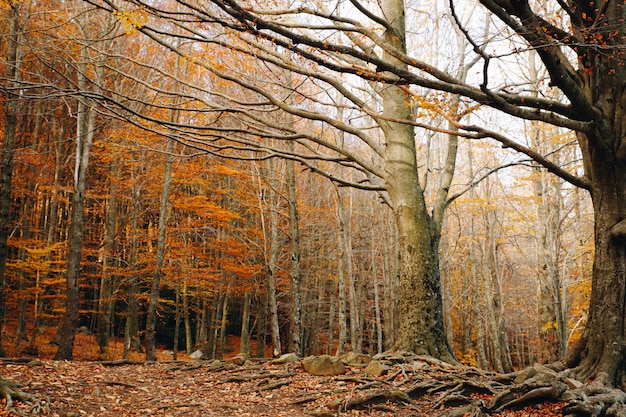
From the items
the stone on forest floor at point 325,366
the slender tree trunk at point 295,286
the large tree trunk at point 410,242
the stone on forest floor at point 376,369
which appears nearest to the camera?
the stone on forest floor at point 376,369

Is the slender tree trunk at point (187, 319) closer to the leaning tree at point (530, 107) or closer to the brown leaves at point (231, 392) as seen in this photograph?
the brown leaves at point (231, 392)

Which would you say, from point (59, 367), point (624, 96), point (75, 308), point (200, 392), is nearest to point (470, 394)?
point (200, 392)

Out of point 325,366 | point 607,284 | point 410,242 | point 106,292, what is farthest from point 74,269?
point 607,284

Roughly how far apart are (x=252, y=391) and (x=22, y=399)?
286 cm

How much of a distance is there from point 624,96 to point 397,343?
16.0 feet

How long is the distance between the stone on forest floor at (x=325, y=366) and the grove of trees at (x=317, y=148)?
3.84 ft

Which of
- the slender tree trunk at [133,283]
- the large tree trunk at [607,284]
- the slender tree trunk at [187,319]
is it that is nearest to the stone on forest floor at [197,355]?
the slender tree trunk at [187,319]

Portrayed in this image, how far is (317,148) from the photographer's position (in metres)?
13.8

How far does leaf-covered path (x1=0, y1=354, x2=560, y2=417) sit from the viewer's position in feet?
17.5

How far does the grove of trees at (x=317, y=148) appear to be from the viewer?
17.3ft

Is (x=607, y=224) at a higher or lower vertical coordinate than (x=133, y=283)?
higher

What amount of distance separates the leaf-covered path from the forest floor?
0.4 inches

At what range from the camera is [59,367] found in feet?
24.1

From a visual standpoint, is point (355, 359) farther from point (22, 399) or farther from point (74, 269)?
point (74, 269)
